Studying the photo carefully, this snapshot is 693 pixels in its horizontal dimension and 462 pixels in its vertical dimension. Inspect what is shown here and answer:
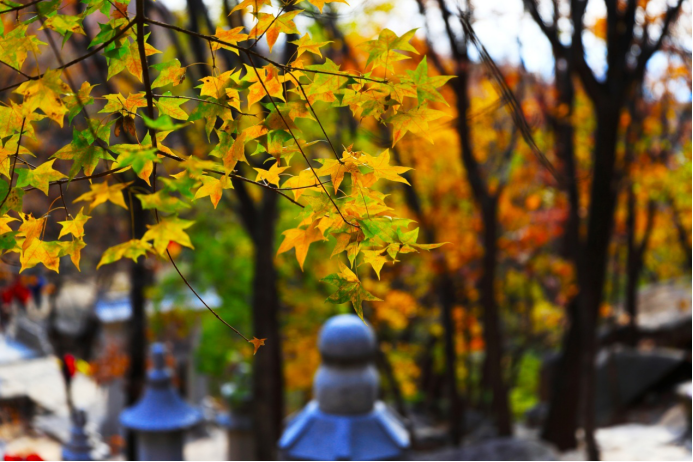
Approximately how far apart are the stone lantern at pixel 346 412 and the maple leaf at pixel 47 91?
192 centimetres

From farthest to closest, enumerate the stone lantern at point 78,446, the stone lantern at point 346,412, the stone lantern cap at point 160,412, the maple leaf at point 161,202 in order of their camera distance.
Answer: the stone lantern cap at point 160,412
the stone lantern at point 78,446
the stone lantern at point 346,412
the maple leaf at point 161,202

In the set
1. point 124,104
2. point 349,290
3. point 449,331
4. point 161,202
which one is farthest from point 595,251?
point 161,202

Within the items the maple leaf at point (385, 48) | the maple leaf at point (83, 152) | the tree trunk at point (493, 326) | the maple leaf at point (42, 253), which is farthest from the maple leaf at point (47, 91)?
the tree trunk at point (493, 326)

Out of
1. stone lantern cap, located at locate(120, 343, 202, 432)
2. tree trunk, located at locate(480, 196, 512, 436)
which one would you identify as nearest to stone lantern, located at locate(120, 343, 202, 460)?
stone lantern cap, located at locate(120, 343, 202, 432)

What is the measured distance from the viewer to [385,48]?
61.6 inches

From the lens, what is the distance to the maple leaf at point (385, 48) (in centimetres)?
154

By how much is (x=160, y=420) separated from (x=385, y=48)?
4.82 meters

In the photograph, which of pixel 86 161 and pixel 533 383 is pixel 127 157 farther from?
pixel 533 383

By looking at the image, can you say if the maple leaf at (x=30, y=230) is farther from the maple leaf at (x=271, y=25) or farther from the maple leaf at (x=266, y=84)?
the maple leaf at (x=271, y=25)

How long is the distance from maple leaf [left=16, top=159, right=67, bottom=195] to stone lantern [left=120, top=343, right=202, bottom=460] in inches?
167

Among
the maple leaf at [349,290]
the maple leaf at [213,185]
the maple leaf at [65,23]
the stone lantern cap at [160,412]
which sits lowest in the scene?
the stone lantern cap at [160,412]

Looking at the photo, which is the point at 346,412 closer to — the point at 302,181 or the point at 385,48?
the point at 302,181

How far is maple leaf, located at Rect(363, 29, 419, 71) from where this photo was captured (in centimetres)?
154

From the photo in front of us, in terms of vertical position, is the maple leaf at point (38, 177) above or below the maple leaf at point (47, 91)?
below
